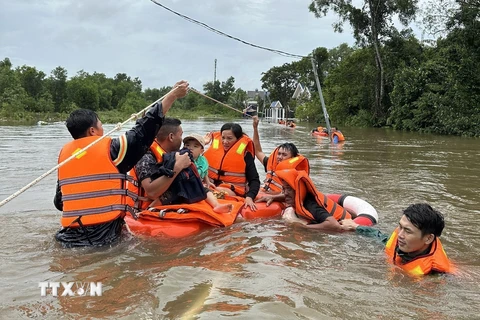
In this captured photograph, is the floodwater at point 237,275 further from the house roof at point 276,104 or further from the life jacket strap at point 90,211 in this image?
the house roof at point 276,104

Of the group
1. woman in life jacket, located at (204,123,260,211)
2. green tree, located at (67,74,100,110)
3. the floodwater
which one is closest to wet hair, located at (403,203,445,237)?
the floodwater

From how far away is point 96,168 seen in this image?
362 cm

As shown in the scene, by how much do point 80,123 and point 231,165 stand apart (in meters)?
2.57

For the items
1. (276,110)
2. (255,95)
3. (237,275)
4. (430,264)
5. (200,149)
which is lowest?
(237,275)

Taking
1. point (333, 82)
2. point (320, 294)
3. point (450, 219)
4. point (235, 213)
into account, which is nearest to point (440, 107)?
point (333, 82)

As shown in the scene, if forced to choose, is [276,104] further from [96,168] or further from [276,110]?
[96,168]

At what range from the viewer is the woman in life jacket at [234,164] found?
19.4 feet

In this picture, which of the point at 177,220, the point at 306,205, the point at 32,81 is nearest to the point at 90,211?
the point at 177,220

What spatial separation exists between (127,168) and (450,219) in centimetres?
414

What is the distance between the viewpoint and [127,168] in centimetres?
375

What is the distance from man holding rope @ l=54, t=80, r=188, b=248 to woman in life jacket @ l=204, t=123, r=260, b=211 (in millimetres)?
2175

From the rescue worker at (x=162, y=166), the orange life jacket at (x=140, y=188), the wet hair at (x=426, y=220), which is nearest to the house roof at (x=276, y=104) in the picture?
the orange life jacket at (x=140, y=188)

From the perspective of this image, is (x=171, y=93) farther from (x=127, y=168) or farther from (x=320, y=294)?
(x=320, y=294)

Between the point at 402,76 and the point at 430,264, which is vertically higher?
the point at 402,76
